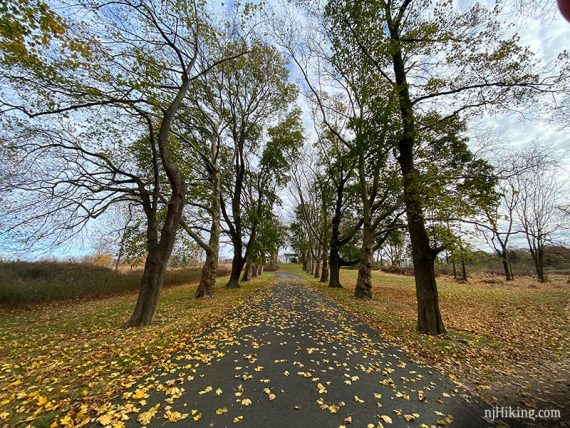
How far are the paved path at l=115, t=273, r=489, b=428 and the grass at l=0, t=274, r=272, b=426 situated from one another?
1.53ft

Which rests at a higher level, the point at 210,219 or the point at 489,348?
the point at 210,219

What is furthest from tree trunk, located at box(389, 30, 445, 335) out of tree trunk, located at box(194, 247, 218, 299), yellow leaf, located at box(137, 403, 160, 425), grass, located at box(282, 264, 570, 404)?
tree trunk, located at box(194, 247, 218, 299)

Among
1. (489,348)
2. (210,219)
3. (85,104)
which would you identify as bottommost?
(489,348)

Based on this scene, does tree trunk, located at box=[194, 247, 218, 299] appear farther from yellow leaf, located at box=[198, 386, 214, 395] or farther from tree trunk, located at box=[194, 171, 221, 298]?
yellow leaf, located at box=[198, 386, 214, 395]

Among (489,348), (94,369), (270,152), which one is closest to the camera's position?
(94,369)

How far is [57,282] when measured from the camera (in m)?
13.5

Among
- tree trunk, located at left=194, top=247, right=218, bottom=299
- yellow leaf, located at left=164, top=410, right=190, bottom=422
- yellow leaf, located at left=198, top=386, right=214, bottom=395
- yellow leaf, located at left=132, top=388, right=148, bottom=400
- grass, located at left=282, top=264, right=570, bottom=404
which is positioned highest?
tree trunk, located at left=194, top=247, right=218, bottom=299

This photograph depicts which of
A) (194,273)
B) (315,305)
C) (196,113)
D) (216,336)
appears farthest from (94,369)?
(194,273)

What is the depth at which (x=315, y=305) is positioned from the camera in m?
10.6

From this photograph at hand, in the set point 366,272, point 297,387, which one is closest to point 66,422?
point 297,387

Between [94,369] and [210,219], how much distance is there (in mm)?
10282

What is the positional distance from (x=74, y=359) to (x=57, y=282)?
42.8 feet

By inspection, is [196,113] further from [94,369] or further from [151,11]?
[94,369]

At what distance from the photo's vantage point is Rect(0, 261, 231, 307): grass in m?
11.2
